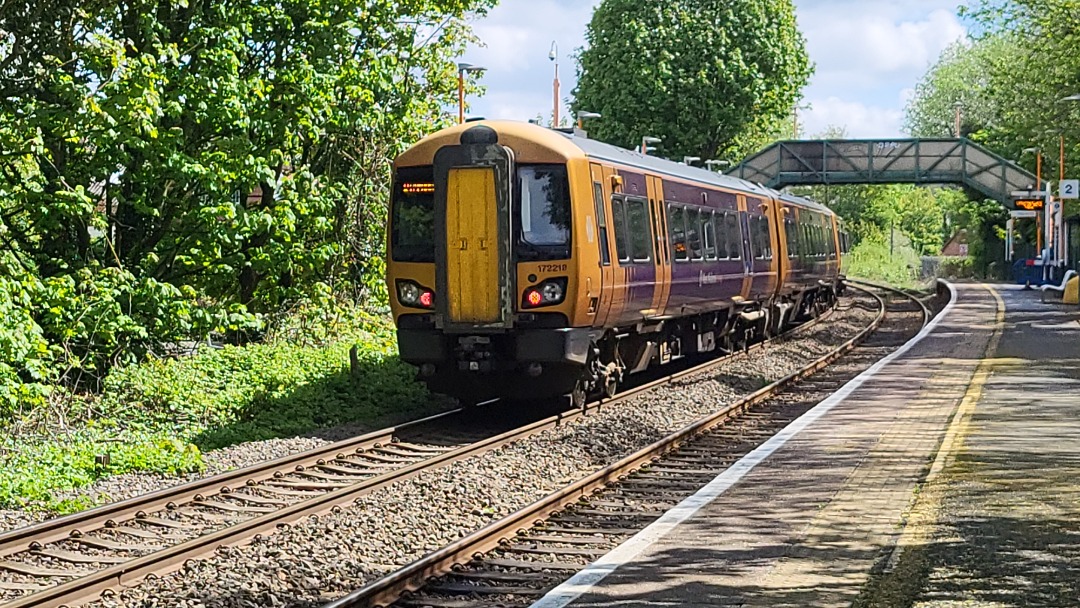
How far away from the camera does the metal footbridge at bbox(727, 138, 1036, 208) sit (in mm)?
53469

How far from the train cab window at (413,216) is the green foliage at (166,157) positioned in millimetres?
2585

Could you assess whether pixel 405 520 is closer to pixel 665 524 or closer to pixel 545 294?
pixel 665 524

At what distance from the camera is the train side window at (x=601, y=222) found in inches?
617

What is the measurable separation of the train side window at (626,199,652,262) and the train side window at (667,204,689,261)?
3.45 ft

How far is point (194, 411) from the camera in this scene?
16.2 m

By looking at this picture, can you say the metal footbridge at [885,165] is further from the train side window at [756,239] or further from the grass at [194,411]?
the grass at [194,411]

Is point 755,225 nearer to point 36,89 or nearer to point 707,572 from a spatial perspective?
point 36,89

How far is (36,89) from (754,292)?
1317cm

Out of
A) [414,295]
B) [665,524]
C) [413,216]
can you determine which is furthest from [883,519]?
[413,216]

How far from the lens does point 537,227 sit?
1514 centimetres

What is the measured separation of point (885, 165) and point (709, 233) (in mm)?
35805

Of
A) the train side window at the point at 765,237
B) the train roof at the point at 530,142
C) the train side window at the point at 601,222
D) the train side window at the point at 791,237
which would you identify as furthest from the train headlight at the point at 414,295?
the train side window at the point at 791,237

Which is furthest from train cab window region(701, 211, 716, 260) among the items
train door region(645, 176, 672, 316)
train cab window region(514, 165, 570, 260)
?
train cab window region(514, 165, 570, 260)

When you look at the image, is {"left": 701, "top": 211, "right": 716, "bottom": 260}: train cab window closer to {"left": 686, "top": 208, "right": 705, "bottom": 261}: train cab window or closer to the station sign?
{"left": 686, "top": 208, "right": 705, "bottom": 261}: train cab window
